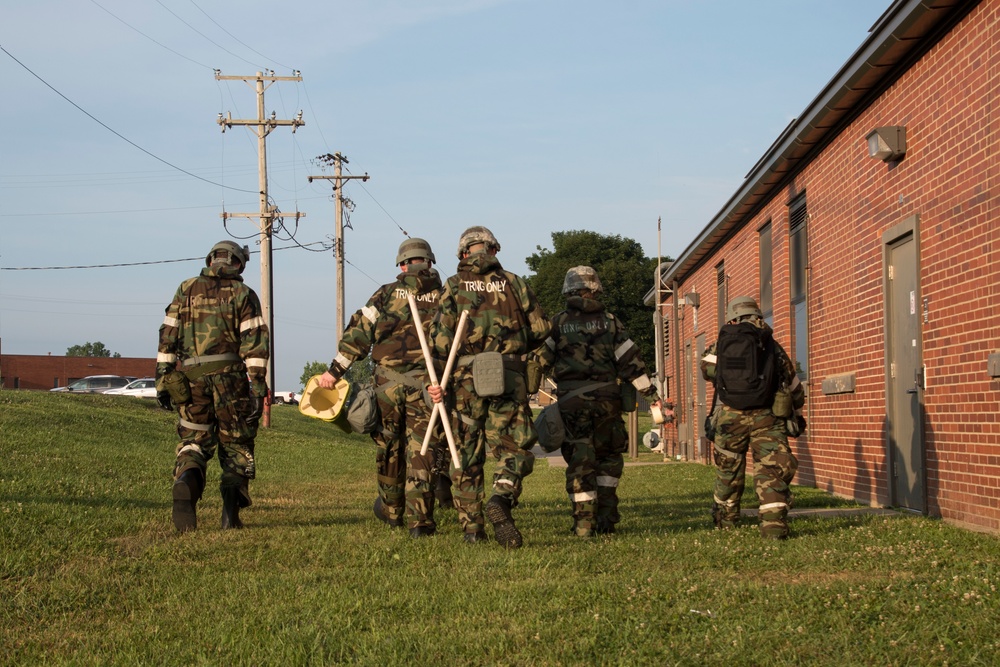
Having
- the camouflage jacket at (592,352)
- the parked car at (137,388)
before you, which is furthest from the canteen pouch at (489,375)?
the parked car at (137,388)

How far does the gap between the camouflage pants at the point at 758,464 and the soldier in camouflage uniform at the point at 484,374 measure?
6.05ft

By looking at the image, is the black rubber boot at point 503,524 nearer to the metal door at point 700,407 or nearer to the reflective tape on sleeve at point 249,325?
the reflective tape on sleeve at point 249,325

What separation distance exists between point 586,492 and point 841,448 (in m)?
5.22

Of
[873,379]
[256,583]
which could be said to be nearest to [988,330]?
[873,379]

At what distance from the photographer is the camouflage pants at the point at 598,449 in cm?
850

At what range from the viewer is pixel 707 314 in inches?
883

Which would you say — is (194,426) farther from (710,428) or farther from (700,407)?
(700,407)

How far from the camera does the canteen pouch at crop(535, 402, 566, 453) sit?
8273mm

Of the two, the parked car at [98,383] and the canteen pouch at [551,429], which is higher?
the parked car at [98,383]

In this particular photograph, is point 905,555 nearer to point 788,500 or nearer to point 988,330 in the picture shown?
point 788,500

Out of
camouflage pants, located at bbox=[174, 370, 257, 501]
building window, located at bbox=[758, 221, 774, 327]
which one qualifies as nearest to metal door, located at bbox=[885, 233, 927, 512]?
building window, located at bbox=[758, 221, 774, 327]

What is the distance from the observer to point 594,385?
8.67 metres

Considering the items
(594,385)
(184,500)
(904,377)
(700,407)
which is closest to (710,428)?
(594,385)

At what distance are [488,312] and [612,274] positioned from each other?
58.9 metres
